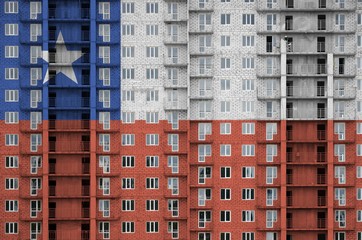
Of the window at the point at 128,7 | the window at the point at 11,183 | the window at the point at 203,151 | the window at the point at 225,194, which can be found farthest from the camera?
the window at the point at 128,7

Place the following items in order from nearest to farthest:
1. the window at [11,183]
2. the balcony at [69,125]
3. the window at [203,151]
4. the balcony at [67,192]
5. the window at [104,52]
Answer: the balcony at [67,192], the window at [11,183], the balcony at [69,125], the window at [203,151], the window at [104,52]

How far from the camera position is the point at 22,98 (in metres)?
85.4

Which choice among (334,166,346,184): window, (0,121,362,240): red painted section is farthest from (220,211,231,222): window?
(334,166,346,184): window

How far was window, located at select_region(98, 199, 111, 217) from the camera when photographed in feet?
279

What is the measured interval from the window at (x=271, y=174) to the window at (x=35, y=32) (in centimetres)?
3587

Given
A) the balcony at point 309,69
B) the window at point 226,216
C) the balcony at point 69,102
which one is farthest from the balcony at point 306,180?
the balcony at point 69,102

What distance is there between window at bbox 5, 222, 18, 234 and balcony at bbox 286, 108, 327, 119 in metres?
39.5

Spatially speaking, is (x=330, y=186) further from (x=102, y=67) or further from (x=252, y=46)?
(x=102, y=67)

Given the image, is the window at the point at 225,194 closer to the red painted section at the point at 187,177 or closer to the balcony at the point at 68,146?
the red painted section at the point at 187,177

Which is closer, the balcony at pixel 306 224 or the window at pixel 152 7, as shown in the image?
the balcony at pixel 306 224

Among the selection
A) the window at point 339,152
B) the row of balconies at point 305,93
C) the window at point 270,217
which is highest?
the row of balconies at point 305,93

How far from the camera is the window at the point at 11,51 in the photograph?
85.6 m

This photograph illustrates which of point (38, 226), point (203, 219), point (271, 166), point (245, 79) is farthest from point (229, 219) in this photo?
point (38, 226)

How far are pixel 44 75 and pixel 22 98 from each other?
14.4ft
